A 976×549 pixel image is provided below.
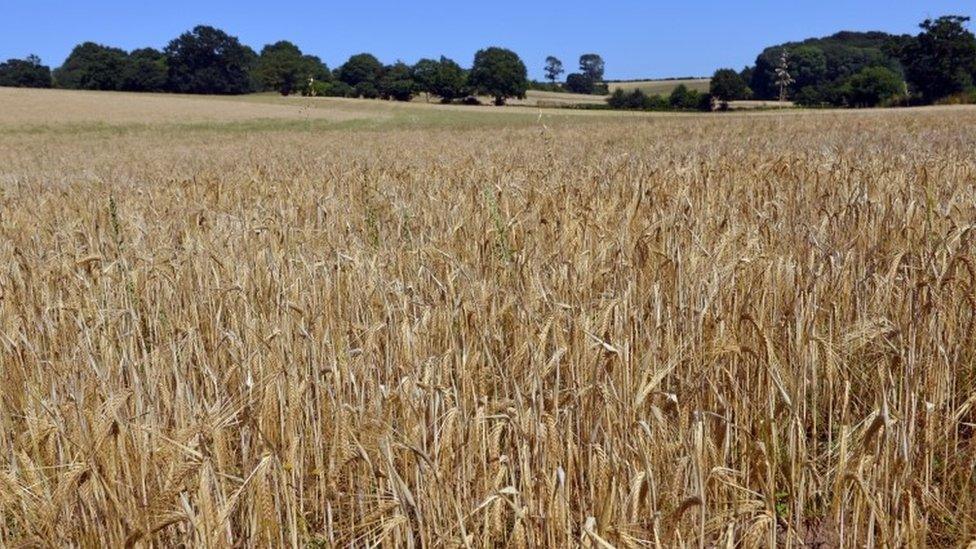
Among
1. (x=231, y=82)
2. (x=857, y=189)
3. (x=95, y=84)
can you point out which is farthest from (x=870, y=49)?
(x=857, y=189)

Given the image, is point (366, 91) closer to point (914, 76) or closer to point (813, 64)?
point (914, 76)

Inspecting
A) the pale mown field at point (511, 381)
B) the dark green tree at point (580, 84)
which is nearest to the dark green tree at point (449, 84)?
the dark green tree at point (580, 84)

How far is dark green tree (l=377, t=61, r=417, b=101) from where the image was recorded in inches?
3255

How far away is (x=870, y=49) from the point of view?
418 feet

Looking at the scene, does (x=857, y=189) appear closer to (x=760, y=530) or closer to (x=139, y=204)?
(x=760, y=530)

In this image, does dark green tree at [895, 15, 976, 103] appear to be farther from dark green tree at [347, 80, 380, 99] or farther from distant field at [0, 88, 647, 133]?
dark green tree at [347, 80, 380, 99]

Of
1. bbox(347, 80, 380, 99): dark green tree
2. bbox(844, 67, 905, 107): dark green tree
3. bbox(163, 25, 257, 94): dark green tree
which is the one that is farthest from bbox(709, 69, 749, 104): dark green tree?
bbox(163, 25, 257, 94): dark green tree

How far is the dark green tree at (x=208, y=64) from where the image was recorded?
8806cm

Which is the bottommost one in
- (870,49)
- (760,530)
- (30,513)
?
(30,513)

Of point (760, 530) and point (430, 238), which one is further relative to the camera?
point (430, 238)

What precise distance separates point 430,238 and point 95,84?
320ft

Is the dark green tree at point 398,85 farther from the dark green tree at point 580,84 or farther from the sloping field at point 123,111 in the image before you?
the dark green tree at point 580,84

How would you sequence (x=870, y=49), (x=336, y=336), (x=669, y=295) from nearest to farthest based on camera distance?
(x=336, y=336)
(x=669, y=295)
(x=870, y=49)

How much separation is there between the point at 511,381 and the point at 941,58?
83.8 metres
